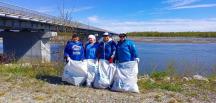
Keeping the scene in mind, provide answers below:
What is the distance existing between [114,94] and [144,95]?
797 mm

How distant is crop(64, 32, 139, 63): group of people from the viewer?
430 inches

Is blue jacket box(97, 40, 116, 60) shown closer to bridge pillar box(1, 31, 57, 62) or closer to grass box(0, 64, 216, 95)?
grass box(0, 64, 216, 95)

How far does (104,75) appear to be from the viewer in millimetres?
11133

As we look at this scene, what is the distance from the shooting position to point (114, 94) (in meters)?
10.4

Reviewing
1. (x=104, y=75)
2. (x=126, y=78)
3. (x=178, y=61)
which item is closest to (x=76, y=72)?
(x=104, y=75)

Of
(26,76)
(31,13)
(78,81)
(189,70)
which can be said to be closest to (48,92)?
(78,81)

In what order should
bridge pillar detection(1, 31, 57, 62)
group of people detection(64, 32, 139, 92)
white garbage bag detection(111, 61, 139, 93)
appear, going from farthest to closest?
bridge pillar detection(1, 31, 57, 62)
group of people detection(64, 32, 139, 92)
white garbage bag detection(111, 61, 139, 93)

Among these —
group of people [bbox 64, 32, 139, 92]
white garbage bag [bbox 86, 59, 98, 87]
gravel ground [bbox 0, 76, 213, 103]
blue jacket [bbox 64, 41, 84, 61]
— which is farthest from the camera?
blue jacket [bbox 64, 41, 84, 61]

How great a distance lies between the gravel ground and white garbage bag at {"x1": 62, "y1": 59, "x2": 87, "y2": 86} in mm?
247

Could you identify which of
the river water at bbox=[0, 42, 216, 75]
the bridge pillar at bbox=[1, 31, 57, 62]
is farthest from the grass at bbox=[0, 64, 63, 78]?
the bridge pillar at bbox=[1, 31, 57, 62]

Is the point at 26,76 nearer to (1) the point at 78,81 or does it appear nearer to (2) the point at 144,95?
(1) the point at 78,81

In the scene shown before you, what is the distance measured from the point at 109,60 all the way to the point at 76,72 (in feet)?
3.59

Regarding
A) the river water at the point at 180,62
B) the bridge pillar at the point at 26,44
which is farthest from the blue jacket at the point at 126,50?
the bridge pillar at the point at 26,44

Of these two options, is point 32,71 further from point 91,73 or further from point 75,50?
point 91,73
